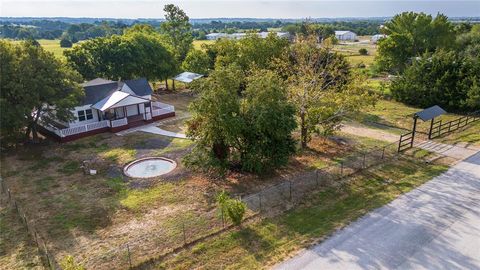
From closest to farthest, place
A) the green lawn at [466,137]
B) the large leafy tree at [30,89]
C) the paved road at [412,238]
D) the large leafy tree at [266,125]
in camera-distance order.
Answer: the paved road at [412,238]
the large leafy tree at [266,125]
the large leafy tree at [30,89]
the green lawn at [466,137]

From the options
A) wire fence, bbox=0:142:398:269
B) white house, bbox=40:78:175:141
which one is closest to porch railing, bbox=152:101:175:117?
white house, bbox=40:78:175:141

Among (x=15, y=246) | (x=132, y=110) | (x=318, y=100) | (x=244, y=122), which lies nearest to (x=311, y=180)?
(x=244, y=122)

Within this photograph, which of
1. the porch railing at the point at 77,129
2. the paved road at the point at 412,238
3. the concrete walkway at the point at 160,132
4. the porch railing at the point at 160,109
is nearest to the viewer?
the paved road at the point at 412,238

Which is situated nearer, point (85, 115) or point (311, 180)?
point (311, 180)

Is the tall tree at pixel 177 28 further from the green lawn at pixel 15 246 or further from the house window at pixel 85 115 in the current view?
the green lawn at pixel 15 246

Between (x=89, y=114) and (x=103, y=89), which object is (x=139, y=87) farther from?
(x=89, y=114)

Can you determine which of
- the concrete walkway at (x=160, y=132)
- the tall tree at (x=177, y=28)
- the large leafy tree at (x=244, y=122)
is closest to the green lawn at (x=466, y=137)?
the large leafy tree at (x=244, y=122)
